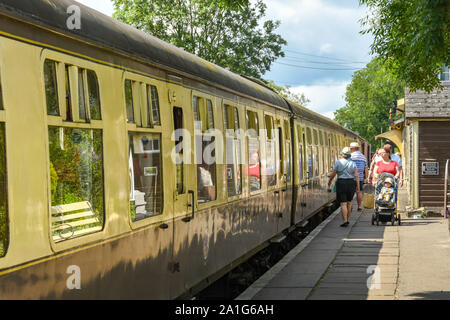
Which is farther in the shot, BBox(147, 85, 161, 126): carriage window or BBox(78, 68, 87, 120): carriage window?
BBox(147, 85, 161, 126): carriage window

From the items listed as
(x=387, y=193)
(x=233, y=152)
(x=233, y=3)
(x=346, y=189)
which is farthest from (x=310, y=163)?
(x=233, y=3)

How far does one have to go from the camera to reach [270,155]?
427 inches

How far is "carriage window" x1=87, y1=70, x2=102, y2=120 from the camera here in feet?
14.6

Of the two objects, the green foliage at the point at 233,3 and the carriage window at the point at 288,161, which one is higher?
the green foliage at the point at 233,3

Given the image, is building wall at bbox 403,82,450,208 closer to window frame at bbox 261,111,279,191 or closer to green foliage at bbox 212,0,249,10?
window frame at bbox 261,111,279,191

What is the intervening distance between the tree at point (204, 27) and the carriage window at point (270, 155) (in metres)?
28.0

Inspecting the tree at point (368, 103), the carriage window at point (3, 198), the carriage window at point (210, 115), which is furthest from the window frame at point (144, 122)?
the tree at point (368, 103)

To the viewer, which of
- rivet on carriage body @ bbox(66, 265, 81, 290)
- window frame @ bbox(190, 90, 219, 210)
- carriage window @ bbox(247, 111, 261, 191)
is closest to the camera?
rivet on carriage body @ bbox(66, 265, 81, 290)

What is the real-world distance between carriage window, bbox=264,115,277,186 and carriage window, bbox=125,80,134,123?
18.0 ft

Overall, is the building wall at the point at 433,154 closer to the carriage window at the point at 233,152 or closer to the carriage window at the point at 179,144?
the carriage window at the point at 233,152

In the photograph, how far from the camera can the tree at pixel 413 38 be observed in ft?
22.8

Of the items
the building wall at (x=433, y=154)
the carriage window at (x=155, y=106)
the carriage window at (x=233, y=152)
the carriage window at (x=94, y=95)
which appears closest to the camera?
the carriage window at (x=94, y=95)

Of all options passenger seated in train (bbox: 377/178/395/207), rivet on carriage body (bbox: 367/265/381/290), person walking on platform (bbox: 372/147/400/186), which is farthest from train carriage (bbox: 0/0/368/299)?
person walking on platform (bbox: 372/147/400/186)
